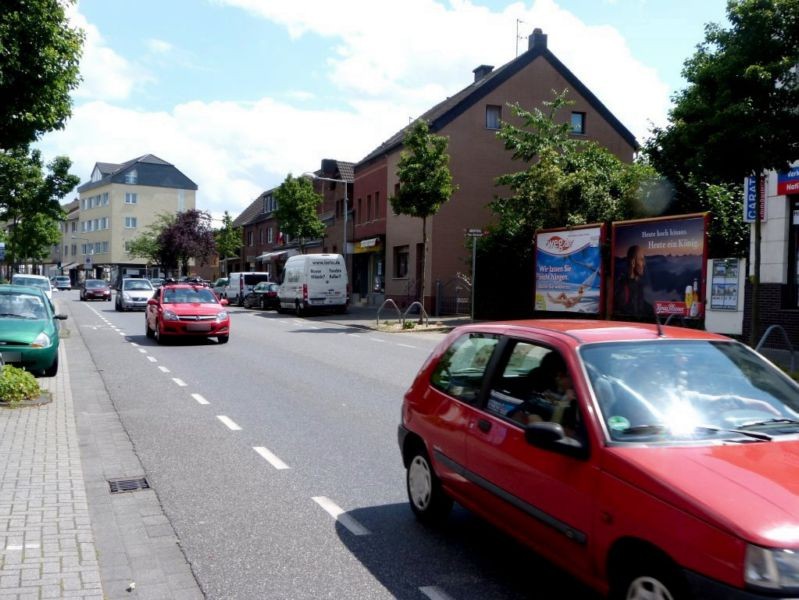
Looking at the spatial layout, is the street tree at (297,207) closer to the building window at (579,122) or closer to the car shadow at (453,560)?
the building window at (579,122)

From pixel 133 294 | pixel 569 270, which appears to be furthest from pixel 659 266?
pixel 133 294

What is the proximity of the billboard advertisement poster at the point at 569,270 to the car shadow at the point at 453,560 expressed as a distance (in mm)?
16304

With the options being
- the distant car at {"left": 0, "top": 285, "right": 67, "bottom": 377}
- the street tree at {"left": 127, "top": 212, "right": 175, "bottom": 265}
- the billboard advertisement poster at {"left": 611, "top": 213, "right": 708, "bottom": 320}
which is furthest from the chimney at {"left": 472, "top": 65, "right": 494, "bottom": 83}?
the street tree at {"left": 127, "top": 212, "right": 175, "bottom": 265}

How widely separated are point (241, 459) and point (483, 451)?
347cm

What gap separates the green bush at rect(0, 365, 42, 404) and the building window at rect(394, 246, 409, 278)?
29.2 metres

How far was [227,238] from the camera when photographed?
7162 cm

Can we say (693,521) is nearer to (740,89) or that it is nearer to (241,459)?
(241,459)

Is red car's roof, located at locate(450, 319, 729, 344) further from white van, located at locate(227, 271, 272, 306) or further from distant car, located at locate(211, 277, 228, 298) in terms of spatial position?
distant car, located at locate(211, 277, 228, 298)

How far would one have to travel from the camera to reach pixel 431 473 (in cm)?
520

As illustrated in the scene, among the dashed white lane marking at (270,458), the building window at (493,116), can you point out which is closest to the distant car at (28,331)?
the dashed white lane marking at (270,458)

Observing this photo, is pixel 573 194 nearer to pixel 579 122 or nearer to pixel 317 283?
pixel 317 283

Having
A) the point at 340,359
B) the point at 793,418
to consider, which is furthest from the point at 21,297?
the point at 793,418

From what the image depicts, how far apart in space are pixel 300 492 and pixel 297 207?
131ft

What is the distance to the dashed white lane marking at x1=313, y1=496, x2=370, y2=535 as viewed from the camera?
206 inches
